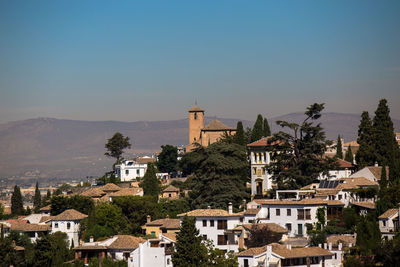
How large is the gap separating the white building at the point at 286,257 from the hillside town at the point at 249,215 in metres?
0.07

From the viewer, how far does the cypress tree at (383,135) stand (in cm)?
6878

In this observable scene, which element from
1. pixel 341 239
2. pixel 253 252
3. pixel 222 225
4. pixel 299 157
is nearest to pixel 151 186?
pixel 299 157

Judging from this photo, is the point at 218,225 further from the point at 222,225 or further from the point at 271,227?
the point at 271,227

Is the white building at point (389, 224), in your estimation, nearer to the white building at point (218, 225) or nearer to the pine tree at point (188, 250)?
the white building at point (218, 225)

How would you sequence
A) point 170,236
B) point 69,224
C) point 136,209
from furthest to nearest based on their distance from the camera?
point 69,224, point 136,209, point 170,236

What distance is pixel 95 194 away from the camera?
81.4 meters

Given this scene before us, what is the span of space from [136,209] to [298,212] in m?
17.0

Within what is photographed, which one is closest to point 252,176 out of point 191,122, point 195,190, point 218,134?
point 195,190

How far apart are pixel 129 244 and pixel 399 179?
21.9 m

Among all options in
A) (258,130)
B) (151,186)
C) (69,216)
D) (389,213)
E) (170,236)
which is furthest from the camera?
(258,130)

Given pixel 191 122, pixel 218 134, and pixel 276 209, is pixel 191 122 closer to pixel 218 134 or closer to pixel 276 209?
pixel 218 134

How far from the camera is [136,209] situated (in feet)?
231

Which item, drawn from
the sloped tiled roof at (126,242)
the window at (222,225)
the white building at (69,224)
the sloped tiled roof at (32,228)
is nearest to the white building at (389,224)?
the window at (222,225)

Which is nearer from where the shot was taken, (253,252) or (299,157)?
(253,252)
